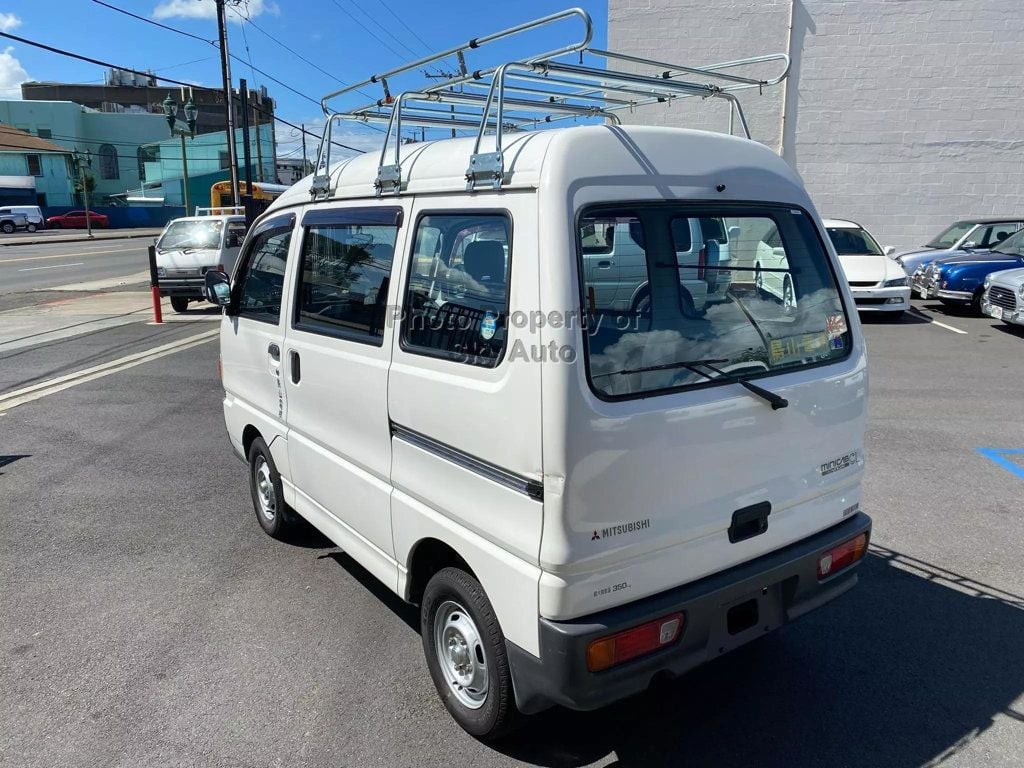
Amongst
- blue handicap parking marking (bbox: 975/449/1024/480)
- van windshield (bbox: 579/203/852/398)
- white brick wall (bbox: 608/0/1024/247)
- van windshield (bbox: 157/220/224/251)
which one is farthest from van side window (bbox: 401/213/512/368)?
white brick wall (bbox: 608/0/1024/247)

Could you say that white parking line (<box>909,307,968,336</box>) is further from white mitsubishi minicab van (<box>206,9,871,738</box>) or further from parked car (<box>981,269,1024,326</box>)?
white mitsubishi minicab van (<box>206,9,871,738</box>)

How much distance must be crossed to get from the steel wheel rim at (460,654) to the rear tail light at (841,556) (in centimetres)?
140

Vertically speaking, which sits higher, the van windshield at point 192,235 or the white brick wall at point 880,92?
the white brick wall at point 880,92

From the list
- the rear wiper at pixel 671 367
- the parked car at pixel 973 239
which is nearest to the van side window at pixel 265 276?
the rear wiper at pixel 671 367

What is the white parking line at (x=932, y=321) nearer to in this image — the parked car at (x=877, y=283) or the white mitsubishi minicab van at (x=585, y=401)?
the parked car at (x=877, y=283)

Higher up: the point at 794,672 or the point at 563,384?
the point at 563,384

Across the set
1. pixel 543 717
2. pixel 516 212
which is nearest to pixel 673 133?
pixel 516 212

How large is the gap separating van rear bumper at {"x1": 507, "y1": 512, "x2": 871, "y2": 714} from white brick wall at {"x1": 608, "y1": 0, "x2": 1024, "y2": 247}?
15371mm

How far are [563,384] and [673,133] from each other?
1.09m

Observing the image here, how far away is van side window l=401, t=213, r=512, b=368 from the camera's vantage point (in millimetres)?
2615

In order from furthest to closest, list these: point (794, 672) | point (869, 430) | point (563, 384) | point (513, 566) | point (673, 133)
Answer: point (869, 430), point (794, 672), point (673, 133), point (513, 566), point (563, 384)

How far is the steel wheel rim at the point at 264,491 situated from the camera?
4.64 meters

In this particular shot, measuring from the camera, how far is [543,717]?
122 inches

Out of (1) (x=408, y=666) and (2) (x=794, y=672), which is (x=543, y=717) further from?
(2) (x=794, y=672)
